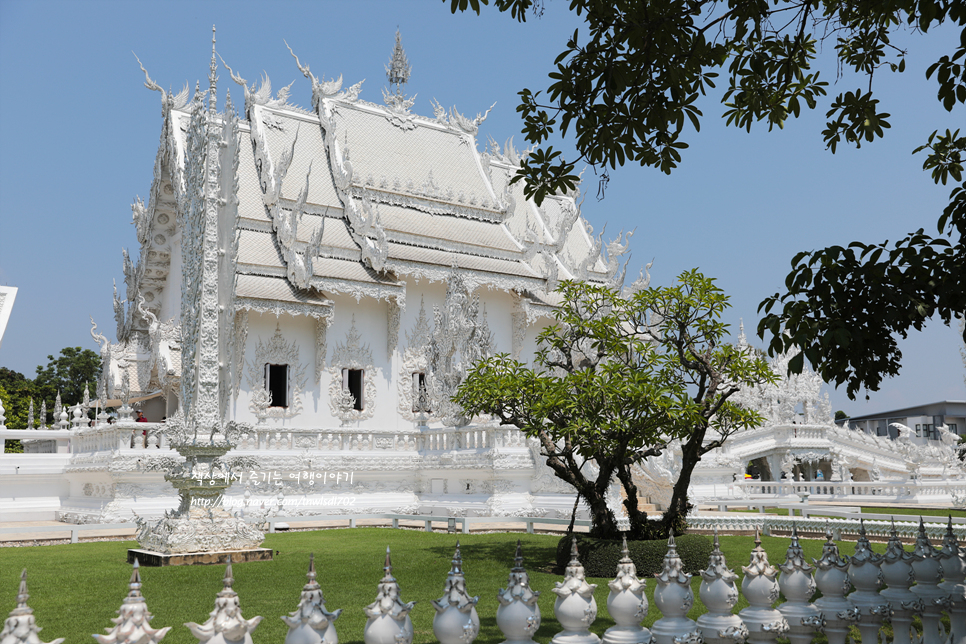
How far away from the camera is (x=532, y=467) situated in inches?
598

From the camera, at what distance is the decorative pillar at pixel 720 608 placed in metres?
3.34

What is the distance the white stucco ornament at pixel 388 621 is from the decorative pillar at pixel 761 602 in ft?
5.05

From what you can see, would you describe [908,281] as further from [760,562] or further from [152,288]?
[152,288]

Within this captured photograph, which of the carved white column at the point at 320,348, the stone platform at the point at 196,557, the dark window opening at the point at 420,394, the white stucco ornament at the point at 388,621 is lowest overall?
the stone platform at the point at 196,557

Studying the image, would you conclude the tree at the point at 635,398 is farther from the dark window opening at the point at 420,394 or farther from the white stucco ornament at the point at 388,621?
the dark window opening at the point at 420,394

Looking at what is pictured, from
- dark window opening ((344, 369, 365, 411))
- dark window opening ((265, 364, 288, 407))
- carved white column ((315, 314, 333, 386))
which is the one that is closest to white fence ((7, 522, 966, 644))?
dark window opening ((265, 364, 288, 407))

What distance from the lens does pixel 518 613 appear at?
292 cm

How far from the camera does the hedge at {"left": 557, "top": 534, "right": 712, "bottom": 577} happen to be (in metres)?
7.32

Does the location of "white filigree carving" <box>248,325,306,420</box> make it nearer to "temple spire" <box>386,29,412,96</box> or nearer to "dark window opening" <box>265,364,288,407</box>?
"dark window opening" <box>265,364,288,407</box>

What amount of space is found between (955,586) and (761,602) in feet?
3.86

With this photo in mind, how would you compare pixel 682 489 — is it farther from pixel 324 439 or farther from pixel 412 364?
pixel 412 364

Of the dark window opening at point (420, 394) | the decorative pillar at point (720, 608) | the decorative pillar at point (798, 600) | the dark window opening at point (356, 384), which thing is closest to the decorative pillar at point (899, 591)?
the decorative pillar at point (798, 600)

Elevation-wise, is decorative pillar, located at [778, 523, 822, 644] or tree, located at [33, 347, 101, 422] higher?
tree, located at [33, 347, 101, 422]

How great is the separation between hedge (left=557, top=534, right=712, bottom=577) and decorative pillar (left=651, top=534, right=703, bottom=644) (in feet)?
13.3
